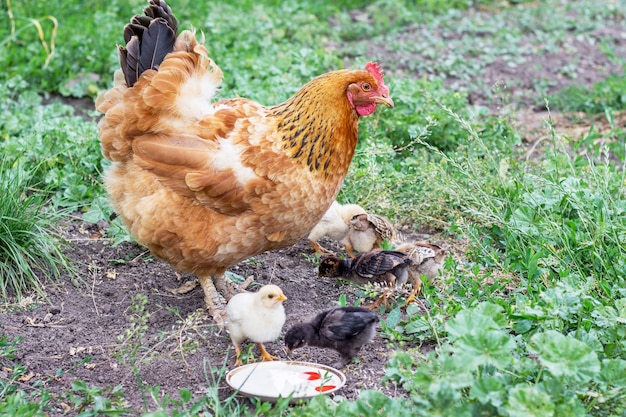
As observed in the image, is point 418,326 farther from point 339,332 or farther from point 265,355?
point 265,355

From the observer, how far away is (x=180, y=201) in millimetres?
4703

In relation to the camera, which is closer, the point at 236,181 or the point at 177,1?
the point at 236,181

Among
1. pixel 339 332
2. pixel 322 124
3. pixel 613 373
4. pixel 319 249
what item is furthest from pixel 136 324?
pixel 613 373

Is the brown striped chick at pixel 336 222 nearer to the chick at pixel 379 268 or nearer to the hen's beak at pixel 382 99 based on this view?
the chick at pixel 379 268

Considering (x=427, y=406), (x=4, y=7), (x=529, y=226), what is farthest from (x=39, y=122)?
(x=427, y=406)

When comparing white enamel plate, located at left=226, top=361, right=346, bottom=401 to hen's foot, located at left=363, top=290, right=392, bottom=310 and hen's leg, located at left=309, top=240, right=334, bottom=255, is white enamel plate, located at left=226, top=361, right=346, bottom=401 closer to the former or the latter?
hen's foot, located at left=363, top=290, right=392, bottom=310

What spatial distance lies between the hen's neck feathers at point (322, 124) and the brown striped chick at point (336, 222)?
0.75 meters

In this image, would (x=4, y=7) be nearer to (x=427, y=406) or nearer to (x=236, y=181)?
(x=236, y=181)

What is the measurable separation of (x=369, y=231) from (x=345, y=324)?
1.36 m

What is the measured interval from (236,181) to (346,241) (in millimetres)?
1299

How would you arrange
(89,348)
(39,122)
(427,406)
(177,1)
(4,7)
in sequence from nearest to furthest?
(427,406) → (89,348) → (39,122) → (4,7) → (177,1)

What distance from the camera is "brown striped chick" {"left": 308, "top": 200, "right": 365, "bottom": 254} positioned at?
5527mm

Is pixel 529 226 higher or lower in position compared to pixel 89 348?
higher

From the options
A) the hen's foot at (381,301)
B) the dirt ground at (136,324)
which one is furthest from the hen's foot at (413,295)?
the dirt ground at (136,324)
